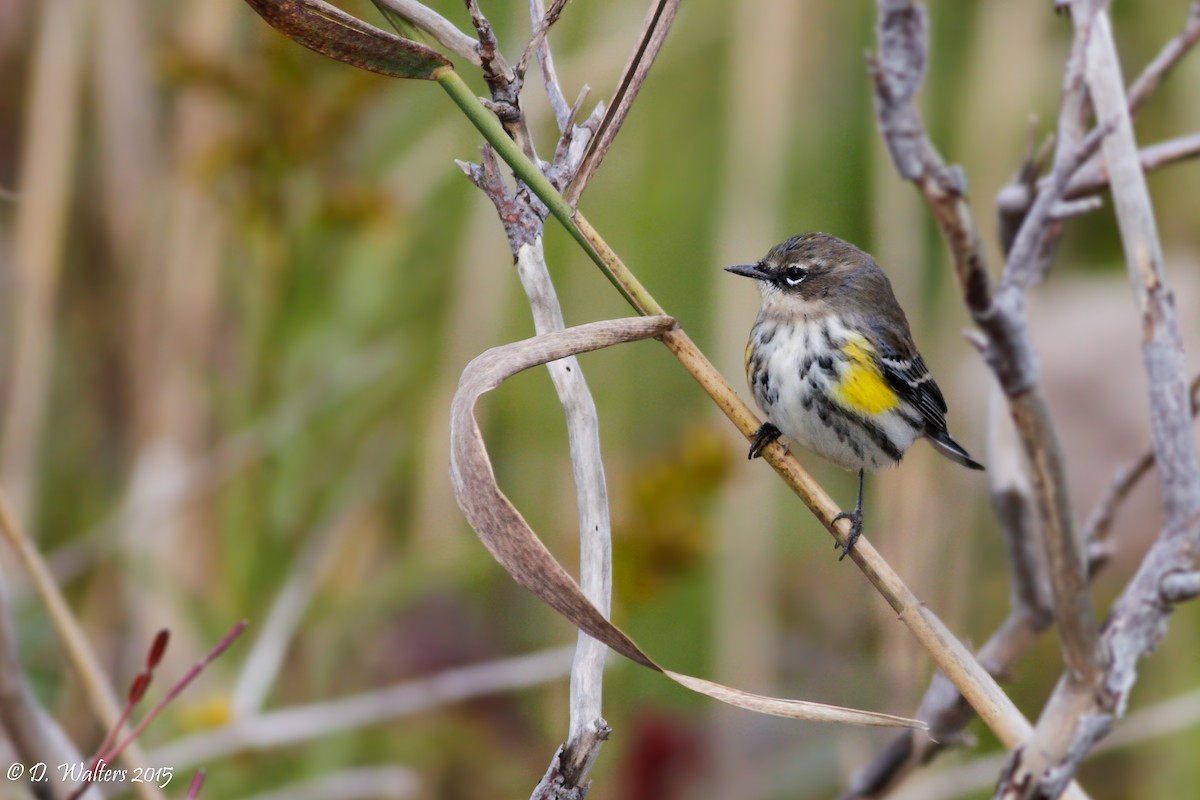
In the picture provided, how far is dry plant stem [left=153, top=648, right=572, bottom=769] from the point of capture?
222cm

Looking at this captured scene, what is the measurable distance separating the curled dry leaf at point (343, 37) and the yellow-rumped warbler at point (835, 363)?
4.13 ft

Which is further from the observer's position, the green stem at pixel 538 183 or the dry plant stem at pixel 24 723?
the dry plant stem at pixel 24 723

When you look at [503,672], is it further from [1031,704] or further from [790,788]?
[1031,704]

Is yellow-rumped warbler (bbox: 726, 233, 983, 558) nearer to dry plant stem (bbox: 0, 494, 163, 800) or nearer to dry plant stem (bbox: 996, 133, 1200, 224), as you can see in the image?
dry plant stem (bbox: 996, 133, 1200, 224)

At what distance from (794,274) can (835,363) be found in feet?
0.64

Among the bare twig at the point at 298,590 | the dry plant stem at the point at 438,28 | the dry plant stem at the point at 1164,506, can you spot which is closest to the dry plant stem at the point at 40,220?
the bare twig at the point at 298,590

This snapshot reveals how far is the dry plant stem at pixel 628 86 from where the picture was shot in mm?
1250

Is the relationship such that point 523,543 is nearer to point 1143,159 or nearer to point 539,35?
point 539,35

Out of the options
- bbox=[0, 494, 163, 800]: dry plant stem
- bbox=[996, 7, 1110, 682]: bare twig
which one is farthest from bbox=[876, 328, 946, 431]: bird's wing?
bbox=[0, 494, 163, 800]: dry plant stem

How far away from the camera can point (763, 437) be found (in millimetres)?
1625

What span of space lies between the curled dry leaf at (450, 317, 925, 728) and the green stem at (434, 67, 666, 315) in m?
0.09

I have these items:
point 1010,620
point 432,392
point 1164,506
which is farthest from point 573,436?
point 432,392

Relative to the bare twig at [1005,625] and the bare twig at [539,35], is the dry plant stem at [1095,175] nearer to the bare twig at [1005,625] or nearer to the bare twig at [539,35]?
the bare twig at [1005,625]

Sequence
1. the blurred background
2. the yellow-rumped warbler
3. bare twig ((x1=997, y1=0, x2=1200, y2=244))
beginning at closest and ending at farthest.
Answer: bare twig ((x1=997, y1=0, x2=1200, y2=244)) < the yellow-rumped warbler < the blurred background
